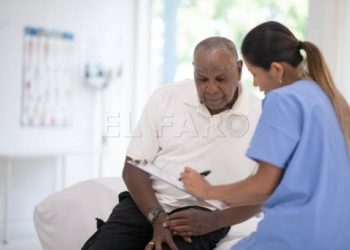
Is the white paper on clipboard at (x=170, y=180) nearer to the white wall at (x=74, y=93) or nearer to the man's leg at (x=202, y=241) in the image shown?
the man's leg at (x=202, y=241)

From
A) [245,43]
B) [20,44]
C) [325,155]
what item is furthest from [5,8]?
[325,155]

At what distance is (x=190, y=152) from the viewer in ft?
6.45

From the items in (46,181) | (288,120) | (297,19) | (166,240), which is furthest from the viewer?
(46,181)

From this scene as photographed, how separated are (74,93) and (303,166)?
3159 mm

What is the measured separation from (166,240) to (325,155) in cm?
70

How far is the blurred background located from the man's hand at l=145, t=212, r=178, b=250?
200 centimetres

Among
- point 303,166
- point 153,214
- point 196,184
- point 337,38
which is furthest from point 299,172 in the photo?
point 337,38

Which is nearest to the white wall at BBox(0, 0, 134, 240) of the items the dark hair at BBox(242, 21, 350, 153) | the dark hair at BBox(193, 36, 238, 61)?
the dark hair at BBox(193, 36, 238, 61)

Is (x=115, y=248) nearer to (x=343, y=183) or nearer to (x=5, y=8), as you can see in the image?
(x=343, y=183)

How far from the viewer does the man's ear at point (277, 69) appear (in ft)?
4.45

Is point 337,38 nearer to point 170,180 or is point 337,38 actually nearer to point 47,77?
point 170,180

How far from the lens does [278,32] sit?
1371mm

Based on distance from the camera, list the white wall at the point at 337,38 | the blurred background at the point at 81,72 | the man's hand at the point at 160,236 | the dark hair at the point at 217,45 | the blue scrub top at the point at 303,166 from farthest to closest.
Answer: the blurred background at the point at 81,72 < the white wall at the point at 337,38 < the dark hair at the point at 217,45 < the man's hand at the point at 160,236 < the blue scrub top at the point at 303,166

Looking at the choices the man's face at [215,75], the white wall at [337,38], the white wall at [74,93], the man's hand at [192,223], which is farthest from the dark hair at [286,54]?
the white wall at [74,93]
